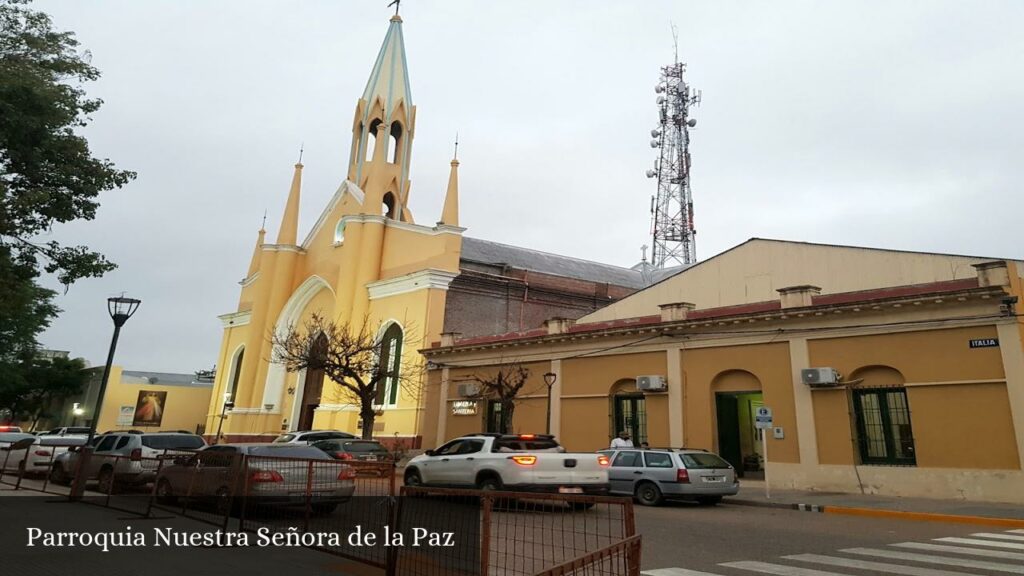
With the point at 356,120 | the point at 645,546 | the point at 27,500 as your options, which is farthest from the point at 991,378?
the point at 356,120

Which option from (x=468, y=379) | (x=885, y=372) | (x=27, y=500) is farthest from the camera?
(x=468, y=379)

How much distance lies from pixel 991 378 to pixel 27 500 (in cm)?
2148

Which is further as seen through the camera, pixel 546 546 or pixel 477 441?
pixel 477 441

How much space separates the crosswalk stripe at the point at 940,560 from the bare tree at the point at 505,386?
14945mm

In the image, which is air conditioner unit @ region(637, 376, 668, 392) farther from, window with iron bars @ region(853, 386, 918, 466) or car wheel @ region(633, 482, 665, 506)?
car wheel @ region(633, 482, 665, 506)

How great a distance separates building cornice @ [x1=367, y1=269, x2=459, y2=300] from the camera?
105ft

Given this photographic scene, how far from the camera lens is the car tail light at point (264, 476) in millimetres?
9383

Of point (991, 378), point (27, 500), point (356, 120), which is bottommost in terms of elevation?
point (27, 500)

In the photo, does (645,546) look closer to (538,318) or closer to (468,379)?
(468,379)

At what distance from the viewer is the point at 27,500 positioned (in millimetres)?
12836

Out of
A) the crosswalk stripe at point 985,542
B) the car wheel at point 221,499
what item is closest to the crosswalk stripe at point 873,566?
the crosswalk stripe at point 985,542

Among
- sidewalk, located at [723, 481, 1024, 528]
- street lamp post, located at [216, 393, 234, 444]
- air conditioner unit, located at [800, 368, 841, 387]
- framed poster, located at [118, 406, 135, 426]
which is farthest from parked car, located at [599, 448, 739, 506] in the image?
framed poster, located at [118, 406, 135, 426]

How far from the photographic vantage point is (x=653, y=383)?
2044cm

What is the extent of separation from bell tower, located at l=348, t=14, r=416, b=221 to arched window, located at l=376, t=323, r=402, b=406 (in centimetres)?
1099
